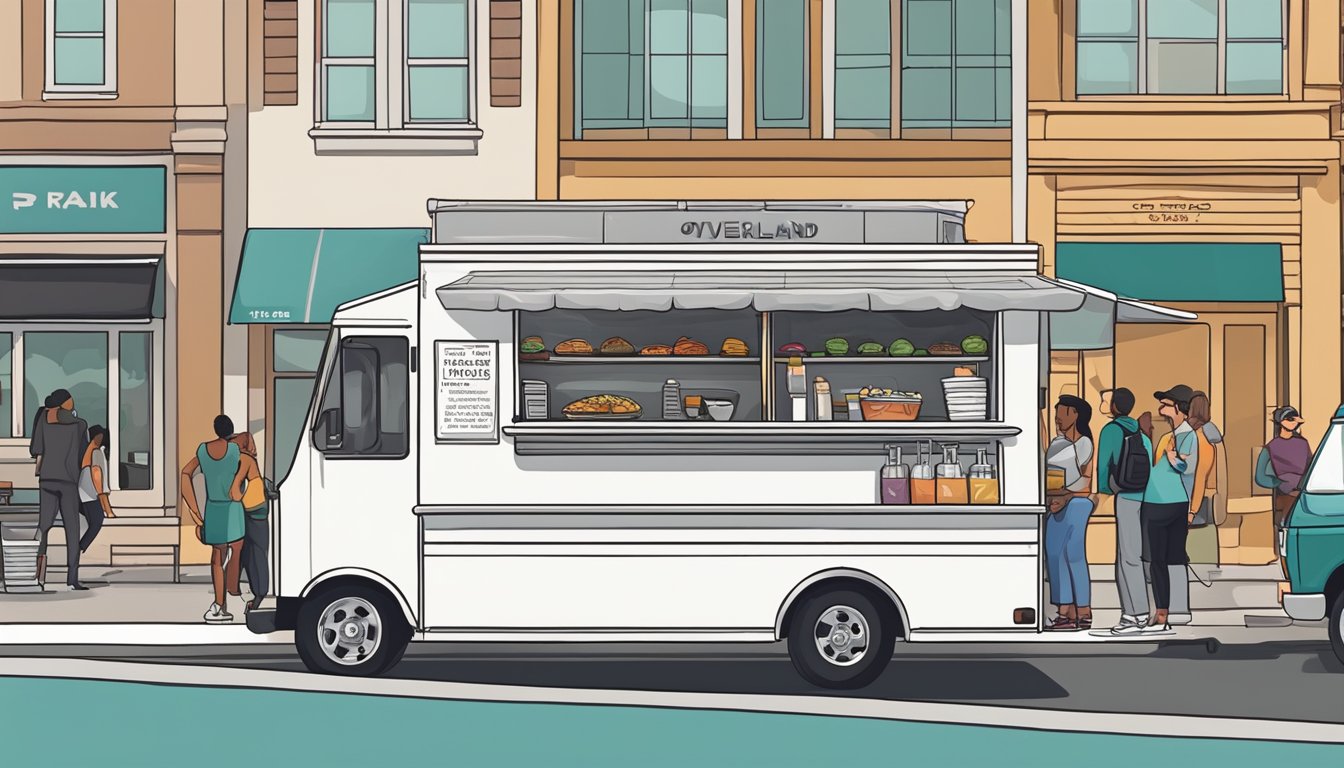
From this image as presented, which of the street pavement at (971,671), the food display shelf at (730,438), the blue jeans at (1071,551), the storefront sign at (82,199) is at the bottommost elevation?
the street pavement at (971,671)

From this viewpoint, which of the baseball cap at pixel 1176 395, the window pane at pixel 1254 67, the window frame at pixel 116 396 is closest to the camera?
the baseball cap at pixel 1176 395

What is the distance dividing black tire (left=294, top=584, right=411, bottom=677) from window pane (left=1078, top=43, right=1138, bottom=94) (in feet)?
36.8

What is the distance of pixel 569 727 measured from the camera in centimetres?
1013

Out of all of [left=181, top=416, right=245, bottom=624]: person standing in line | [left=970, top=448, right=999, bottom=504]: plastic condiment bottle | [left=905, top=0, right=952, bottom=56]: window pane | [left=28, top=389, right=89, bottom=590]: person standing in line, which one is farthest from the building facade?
[left=970, top=448, right=999, bottom=504]: plastic condiment bottle

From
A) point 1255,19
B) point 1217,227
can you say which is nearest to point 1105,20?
point 1255,19

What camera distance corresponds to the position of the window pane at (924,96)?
66.2 feet

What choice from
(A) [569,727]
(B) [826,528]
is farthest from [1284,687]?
(A) [569,727]

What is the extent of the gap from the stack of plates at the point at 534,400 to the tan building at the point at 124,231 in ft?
27.5

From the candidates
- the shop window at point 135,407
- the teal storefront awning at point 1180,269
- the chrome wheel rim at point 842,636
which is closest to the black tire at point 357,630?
the chrome wheel rim at point 842,636

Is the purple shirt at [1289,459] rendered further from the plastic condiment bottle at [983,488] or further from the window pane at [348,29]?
the window pane at [348,29]

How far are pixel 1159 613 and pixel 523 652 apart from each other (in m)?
4.75

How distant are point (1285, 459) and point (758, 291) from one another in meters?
6.38

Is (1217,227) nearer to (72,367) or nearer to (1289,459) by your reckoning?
(1289,459)

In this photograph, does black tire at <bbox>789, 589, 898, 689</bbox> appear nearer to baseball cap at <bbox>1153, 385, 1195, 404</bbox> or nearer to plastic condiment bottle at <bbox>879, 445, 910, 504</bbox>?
plastic condiment bottle at <bbox>879, 445, 910, 504</bbox>
